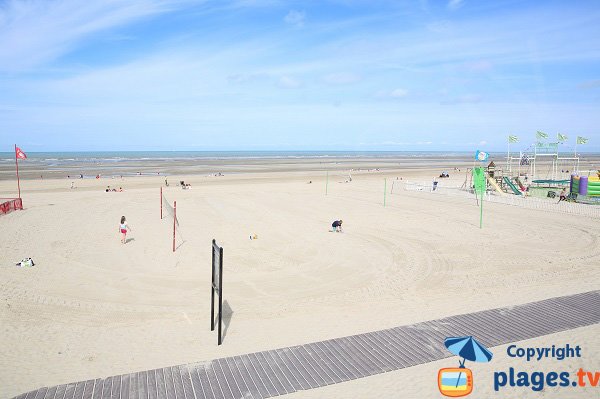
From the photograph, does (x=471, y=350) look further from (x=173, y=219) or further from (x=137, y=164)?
(x=137, y=164)

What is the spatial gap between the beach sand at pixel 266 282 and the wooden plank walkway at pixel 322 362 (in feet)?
0.99

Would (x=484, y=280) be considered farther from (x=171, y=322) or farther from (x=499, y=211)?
(x=499, y=211)

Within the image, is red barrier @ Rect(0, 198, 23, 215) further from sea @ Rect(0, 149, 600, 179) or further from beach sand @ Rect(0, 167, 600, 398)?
sea @ Rect(0, 149, 600, 179)

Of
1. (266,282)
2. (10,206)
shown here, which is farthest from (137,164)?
(266,282)

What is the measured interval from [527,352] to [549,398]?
1376mm

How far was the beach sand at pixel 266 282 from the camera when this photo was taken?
308 inches

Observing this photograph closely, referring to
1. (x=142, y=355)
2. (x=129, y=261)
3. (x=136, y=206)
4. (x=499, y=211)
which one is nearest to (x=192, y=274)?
(x=129, y=261)

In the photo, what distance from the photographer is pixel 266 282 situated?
12422mm

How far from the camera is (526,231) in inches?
779

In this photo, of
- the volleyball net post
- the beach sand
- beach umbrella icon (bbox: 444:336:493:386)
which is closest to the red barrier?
the beach sand

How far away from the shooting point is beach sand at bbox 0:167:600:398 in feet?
25.6

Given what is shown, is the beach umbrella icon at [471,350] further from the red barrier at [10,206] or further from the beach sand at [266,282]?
the red barrier at [10,206]

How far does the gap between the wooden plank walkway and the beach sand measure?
301mm

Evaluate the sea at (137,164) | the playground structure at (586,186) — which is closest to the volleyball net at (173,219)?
the playground structure at (586,186)
